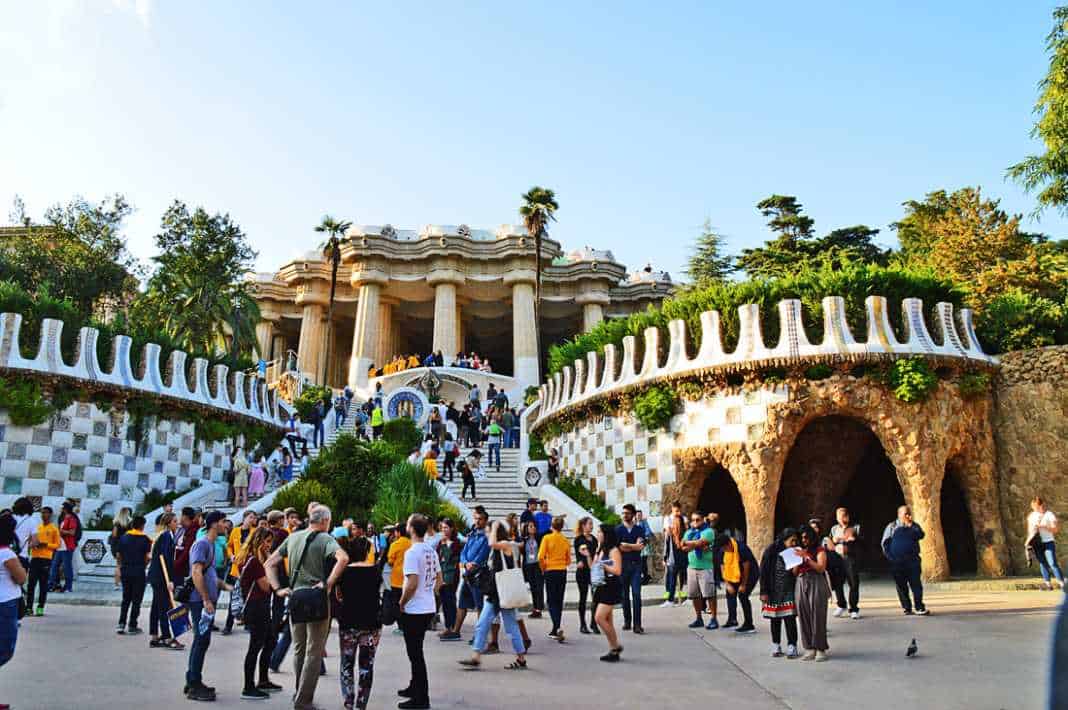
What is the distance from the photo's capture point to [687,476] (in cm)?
1859

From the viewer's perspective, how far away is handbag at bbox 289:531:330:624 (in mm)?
6242

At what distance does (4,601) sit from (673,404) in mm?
14822

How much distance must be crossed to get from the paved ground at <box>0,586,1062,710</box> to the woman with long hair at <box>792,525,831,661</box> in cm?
23

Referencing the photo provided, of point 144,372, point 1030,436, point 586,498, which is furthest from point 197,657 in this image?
point 144,372

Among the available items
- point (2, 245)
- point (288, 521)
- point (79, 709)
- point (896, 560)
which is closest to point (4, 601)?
point (79, 709)

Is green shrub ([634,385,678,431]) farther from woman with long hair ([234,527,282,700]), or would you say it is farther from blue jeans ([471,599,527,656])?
woman with long hair ([234,527,282,700])

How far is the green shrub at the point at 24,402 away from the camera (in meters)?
18.2

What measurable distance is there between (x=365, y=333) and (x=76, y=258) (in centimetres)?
1652

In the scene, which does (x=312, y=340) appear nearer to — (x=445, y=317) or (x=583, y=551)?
(x=445, y=317)

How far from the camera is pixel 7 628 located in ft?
19.7

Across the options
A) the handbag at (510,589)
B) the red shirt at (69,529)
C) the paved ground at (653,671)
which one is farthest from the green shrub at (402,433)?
the handbag at (510,589)

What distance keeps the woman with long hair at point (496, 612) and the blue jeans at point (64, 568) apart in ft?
28.3

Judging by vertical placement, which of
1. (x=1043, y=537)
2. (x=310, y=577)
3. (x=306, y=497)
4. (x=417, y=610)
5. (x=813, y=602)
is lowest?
(x=813, y=602)

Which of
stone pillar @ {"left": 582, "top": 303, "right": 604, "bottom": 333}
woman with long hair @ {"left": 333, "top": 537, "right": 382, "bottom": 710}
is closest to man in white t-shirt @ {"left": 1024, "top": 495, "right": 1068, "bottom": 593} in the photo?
woman with long hair @ {"left": 333, "top": 537, "right": 382, "bottom": 710}
